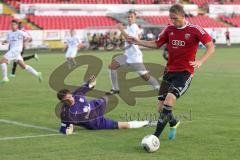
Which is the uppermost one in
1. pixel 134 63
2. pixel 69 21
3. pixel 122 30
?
pixel 122 30

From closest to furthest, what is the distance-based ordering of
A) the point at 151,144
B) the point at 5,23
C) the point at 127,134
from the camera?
the point at 151,144 < the point at 127,134 < the point at 5,23

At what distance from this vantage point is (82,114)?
37.1ft

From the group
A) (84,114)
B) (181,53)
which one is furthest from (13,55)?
(181,53)

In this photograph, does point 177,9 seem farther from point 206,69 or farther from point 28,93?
point 206,69

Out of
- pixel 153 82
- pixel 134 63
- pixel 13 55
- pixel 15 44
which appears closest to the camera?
pixel 153 82

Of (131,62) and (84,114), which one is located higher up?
(84,114)

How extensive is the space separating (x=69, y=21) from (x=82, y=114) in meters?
52.9

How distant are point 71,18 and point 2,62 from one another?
41361 mm

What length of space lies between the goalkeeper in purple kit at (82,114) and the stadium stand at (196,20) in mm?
57287

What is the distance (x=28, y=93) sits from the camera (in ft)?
62.4

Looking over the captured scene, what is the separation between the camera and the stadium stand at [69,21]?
6174 cm

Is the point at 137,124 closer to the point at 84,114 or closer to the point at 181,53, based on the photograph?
the point at 84,114

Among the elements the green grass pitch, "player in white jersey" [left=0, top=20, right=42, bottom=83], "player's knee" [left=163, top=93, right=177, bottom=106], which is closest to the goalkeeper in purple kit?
the green grass pitch

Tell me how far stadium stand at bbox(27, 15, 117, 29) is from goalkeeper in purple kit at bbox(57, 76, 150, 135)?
164 ft
